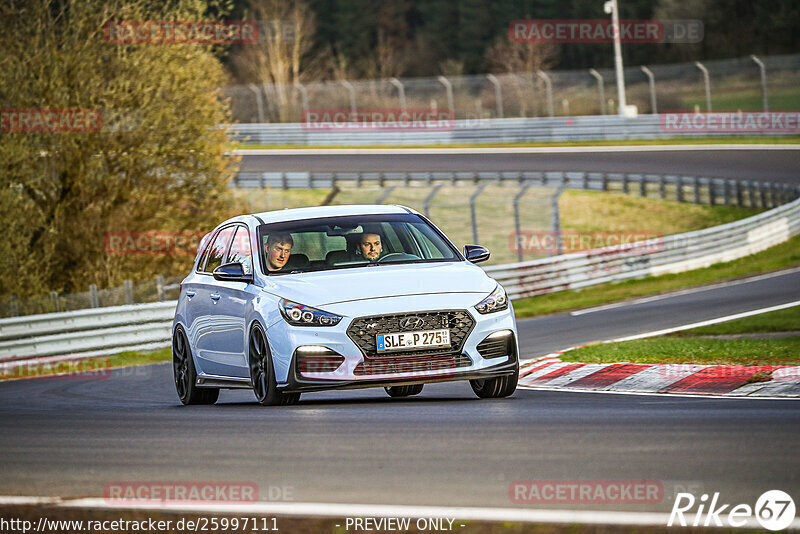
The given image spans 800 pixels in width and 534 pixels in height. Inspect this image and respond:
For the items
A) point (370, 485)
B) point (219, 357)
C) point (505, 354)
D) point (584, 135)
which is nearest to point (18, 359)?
point (219, 357)

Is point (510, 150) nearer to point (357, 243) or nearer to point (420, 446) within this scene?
point (357, 243)

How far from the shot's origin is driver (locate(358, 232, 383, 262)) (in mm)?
10742

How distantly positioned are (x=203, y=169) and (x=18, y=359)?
894 centimetres

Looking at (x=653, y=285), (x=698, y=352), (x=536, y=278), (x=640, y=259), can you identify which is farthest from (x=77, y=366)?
(x=640, y=259)

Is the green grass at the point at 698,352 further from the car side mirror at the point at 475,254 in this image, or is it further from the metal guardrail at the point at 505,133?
the metal guardrail at the point at 505,133

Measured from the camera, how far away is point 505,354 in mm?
9945

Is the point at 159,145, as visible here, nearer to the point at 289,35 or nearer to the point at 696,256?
the point at 696,256

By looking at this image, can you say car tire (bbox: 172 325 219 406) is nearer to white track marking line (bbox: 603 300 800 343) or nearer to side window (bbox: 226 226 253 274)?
side window (bbox: 226 226 253 274)

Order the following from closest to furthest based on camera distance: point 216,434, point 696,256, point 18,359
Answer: point 216,434
point 18,359
point 696,256

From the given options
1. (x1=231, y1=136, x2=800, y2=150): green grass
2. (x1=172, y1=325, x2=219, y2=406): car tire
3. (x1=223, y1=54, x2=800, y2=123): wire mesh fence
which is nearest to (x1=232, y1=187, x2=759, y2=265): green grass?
(x1=231, y1=136, x2=800, y2=150): green grass

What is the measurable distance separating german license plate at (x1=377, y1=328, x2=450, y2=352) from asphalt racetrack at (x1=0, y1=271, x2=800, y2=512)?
449 mm

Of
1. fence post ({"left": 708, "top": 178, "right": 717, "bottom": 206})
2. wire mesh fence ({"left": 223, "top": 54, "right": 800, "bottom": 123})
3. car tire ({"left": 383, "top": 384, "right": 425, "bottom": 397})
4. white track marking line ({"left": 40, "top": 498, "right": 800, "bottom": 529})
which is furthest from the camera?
wire mesh fence ({"left": 223, "top": 54, "right": 800, "bottom": 123})

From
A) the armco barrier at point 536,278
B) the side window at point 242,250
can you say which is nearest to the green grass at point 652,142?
the armco barrier at point 536,278

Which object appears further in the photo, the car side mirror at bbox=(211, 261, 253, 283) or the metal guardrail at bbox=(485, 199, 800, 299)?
the metal guardrail at bbox=(485, 199, 800, 299)
